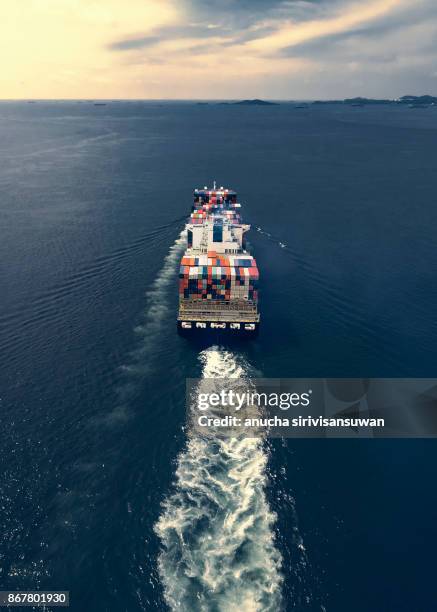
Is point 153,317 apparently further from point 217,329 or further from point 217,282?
point 217,282

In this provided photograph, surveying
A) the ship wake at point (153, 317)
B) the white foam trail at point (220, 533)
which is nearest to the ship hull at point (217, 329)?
the ship wake at point (153, 317)

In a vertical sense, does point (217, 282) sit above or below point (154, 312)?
above

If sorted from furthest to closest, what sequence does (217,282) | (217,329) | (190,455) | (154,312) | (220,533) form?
(154,312) → (217,282) → (217,329) → (190,455) → (220,533)

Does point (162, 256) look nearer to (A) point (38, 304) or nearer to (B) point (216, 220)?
(B) point (216, 220)

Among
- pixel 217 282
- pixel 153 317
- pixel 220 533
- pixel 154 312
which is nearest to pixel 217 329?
pixel 217 282

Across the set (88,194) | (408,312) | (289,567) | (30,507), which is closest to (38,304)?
(30,507)

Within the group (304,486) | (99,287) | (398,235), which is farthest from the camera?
(398,235)

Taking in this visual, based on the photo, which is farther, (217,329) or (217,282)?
(217,282)

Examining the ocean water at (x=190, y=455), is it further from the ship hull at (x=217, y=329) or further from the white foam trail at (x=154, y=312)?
the ship hull at (x=217, y=329)
